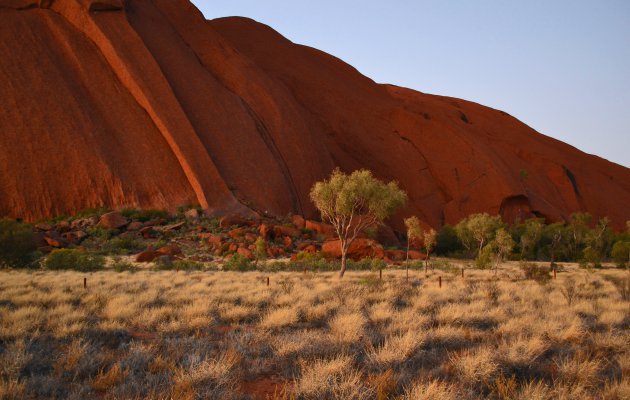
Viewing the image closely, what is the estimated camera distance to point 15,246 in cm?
2286

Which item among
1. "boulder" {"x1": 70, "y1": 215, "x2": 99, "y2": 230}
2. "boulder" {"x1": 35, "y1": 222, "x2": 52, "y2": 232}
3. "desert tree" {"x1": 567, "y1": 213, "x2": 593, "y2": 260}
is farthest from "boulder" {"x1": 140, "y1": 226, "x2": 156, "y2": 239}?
"desert tree" {"x1": 567, "y1": 213, "x2": 593, "y2": 260}

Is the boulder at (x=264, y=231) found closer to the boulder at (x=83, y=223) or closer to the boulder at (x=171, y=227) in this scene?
the boulder at (x=171, y=227)

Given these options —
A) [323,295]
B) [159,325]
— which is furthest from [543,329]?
[159,325]

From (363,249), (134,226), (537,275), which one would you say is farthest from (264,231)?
(537,275)

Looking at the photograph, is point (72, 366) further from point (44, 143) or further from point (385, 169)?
point (385, 169)

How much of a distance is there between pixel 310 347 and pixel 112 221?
2806cm

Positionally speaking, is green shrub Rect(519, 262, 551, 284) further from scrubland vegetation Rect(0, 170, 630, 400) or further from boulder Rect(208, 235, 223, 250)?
A: boulder Rect(208, 235, 223, 250)

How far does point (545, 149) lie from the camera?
200 feet

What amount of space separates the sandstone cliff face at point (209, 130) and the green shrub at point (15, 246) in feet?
36.5

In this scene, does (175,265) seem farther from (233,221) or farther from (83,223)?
(83,223)

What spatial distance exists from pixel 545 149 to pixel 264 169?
39.7 m

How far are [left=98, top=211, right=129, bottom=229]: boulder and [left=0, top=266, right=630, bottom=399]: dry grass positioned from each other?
20.2 meters

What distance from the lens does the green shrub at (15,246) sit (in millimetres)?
22625

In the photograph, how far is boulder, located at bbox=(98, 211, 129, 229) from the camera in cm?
3134
